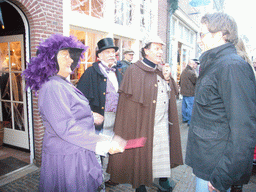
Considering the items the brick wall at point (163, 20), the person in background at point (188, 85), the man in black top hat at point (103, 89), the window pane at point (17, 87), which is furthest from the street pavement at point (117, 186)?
the brick wall at point (163, 20)

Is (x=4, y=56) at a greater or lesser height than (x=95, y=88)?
greater

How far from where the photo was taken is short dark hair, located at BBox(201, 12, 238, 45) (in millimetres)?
1548

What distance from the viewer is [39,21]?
3600 mm

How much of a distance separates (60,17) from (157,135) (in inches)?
119

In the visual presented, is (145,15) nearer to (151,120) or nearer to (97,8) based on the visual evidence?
(97,8)

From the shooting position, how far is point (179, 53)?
12.2 metres

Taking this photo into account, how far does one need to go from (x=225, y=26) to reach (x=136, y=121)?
1.58 m

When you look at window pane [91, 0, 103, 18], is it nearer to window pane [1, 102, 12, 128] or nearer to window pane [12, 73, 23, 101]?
window pane [12, 73, 23, 101]

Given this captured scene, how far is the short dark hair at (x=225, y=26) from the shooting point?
1.55 m

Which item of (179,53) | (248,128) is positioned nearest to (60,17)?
(248,128)

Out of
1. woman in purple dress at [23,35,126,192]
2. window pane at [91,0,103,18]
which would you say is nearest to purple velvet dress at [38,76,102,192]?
woman in purple dress at [23,35,126,192]

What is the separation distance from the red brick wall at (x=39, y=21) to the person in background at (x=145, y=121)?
1801 mm

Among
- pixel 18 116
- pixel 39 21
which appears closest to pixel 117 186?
pixel 18 116

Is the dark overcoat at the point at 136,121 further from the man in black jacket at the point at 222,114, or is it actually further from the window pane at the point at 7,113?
the window pane at the point at 7,113
